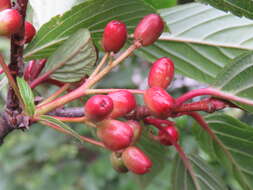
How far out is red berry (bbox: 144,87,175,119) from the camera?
0.87m

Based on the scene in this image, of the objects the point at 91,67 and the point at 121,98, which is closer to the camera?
the point at 121,98

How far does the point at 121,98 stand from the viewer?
88 cm

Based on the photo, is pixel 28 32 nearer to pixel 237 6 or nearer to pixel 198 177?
pixel 237 6

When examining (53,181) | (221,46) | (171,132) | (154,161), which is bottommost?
(53,181)

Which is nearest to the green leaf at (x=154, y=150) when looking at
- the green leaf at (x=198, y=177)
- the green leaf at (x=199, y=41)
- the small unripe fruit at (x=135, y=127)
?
the green leaf at (x=198, y=177)

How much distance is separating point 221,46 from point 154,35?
401 mm

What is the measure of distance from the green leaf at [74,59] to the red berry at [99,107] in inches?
7.2

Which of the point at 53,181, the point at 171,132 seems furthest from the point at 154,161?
the point at 53,181

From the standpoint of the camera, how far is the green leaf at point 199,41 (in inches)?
51.8

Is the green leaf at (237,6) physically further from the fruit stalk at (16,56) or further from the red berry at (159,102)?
the fruit stalk at (16,56)

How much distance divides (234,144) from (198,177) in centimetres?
18

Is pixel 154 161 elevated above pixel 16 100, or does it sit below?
below

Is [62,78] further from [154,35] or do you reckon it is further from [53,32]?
[154,35]

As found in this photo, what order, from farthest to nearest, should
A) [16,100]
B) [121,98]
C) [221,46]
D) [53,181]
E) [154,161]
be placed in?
[53,181] → [154,161] → [221,46] → [16,100] → [121,98]
